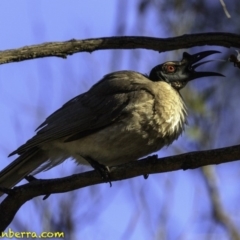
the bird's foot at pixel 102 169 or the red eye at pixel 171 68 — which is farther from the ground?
the red eye at pixel 171 68

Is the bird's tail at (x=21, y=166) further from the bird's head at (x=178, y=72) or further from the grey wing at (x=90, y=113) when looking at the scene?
the bird's head at (x=178, y=72)

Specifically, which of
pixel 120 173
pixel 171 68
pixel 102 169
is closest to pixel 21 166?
pixel 102 169

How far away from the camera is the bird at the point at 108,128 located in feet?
18.3

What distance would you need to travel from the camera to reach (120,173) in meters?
4.83

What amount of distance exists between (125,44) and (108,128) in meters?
0.79

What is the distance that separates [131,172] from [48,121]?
1.47 meters

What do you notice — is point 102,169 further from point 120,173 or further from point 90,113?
point 90,113

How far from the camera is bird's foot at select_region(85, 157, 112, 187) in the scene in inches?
196

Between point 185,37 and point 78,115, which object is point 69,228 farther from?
point 185,37

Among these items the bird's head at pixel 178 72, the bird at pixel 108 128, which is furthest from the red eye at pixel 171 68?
the bird at pixel 108 128

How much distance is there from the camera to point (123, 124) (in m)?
5.59

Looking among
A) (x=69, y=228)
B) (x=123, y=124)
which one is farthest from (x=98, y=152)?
(x=69, y=228)

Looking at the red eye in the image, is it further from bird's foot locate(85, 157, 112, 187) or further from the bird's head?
bird's foot locate(85, 157, 112, 187)

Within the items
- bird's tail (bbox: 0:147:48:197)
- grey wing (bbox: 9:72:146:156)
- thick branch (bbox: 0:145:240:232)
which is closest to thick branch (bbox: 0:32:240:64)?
grey wing (bbox: 9:72:146:156)
